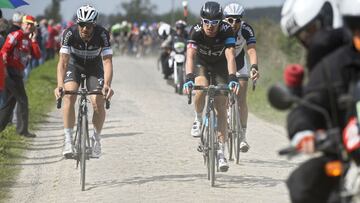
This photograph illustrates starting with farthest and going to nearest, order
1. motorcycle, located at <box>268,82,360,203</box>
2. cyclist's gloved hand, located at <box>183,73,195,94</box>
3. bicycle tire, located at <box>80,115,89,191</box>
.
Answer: cyclist's gloved hand, located at <box>183,73,195,94</box> < bicycle tire, located at <box>80,115,89,191</box> < motorcycle, located at <box>268,82,360,203</box>

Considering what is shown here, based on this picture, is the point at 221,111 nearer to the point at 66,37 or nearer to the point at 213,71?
the point at 213,71

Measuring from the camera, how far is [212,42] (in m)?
11.9

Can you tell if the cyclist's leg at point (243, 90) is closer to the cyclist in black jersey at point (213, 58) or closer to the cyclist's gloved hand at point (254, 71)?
the cyclist's gloved hand at point (254, 71)

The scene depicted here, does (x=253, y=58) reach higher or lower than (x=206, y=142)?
higher

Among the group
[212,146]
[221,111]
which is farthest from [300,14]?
[221,111]

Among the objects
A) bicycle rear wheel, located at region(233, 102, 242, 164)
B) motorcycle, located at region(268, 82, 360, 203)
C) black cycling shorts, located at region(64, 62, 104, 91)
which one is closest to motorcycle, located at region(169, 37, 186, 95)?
bicycle rear wheel, located at region(233, 102, 242, 164)

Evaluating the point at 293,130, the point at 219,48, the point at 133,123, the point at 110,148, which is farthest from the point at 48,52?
the point at 293,130

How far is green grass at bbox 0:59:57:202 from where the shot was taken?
1209 centimetres

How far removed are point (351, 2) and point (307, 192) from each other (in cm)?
104

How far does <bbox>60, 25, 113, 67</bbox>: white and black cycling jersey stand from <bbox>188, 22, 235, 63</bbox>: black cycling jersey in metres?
1.01

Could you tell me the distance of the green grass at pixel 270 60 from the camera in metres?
21.0

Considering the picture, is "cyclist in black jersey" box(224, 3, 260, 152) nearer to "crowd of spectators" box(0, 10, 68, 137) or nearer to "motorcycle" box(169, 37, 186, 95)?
"crowd of spectators" box(0, 10, 68, 137)

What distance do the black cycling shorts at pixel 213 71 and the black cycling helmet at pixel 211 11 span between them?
77cm

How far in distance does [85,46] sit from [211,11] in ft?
4.98
